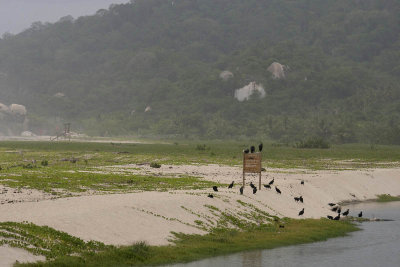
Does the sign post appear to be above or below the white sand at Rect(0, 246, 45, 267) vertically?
above

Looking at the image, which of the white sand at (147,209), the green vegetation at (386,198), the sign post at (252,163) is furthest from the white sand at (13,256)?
the green vegetation at (386,198)

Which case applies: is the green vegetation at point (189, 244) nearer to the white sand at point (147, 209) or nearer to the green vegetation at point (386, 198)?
the white sand at point (147, 209)

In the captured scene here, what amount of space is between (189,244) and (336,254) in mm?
7465

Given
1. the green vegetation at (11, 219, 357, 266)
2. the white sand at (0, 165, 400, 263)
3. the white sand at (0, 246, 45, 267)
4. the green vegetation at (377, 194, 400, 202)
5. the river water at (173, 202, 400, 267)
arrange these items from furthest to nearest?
the green vegetation at (377, 194, 400, 202) < the river water at (173, 202, 400, 267) < the white sand at (0, 165, 400, 263) < the green vegetation at (11, 219, 357, 266) < the white sand at (0, 246, 45, 267)

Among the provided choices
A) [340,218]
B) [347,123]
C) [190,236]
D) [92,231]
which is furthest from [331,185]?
[347,123]

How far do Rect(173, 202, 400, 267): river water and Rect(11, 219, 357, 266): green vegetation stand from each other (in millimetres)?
685

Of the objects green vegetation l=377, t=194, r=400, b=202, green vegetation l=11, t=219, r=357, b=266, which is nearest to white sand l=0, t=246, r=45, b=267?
green vegetation l=11, t=219, r=357, b=266

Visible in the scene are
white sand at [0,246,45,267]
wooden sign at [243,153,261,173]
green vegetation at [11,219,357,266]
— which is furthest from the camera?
wooden sign at [243,153,261,173]

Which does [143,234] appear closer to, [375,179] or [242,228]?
[242,228]

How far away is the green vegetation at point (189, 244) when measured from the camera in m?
30.5

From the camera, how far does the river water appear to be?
1350 inches

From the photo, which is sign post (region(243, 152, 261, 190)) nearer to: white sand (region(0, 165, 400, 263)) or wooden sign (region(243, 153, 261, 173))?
wooden sign (region(243, 153, 261, 173))

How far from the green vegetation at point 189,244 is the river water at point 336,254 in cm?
68

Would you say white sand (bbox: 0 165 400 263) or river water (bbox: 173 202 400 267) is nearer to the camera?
white sand (bbox: 0 165 400 263)
